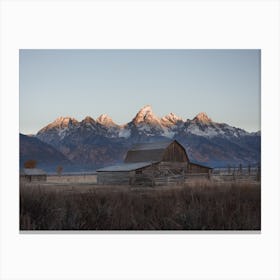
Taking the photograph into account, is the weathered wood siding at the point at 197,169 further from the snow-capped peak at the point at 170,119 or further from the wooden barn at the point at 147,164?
the snow-capped peak at the point at 170,119

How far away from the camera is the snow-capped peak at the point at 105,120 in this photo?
7.28 meters

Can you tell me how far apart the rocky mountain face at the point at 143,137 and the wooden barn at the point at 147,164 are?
0.10 meters

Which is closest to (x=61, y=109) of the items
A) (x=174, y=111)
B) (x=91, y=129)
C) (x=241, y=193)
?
(x=91, y=129)

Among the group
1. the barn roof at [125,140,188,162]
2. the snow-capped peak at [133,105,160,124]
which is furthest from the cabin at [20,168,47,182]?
the snow-capped peak at [133,105,160,124]

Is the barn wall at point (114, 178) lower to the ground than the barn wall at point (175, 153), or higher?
lower

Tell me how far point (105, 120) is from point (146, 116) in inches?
26.9

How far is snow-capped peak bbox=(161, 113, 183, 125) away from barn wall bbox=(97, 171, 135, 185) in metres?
1.05

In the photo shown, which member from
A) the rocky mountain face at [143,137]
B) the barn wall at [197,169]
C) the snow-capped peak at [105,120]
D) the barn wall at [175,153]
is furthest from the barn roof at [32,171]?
the barn wall at [197,169]

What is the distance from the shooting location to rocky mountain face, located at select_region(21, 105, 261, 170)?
724cm

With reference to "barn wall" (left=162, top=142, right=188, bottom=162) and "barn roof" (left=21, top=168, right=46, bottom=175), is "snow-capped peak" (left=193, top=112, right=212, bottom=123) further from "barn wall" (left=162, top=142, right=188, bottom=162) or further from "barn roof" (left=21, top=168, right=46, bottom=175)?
"barn roof" (left=21, top=168, right=46, bottom=175)
